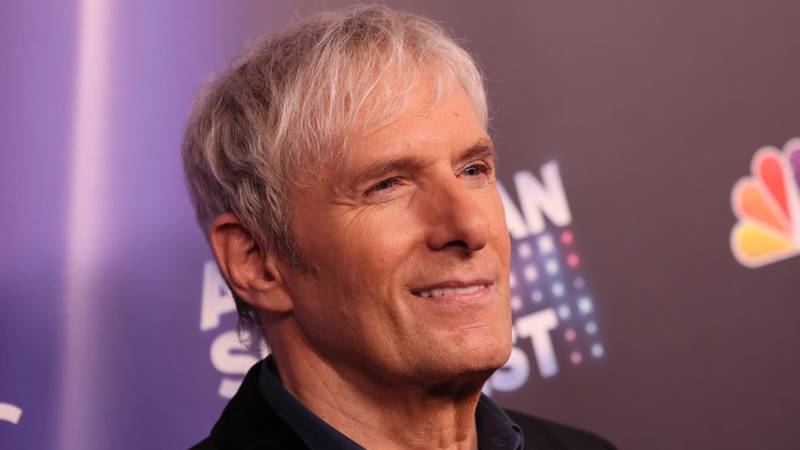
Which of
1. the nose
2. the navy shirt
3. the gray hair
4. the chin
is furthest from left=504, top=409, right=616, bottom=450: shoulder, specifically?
the gray hair

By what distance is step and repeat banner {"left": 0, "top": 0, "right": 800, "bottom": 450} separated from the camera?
220cm

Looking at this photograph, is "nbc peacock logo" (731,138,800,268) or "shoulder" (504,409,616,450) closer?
"shoulder" (504,409,616,450)

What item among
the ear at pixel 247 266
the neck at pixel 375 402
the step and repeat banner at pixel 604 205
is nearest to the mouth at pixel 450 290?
the neck at pixel 375 402

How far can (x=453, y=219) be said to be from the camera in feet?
5.41

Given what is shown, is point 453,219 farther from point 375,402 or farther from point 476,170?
point 375,402

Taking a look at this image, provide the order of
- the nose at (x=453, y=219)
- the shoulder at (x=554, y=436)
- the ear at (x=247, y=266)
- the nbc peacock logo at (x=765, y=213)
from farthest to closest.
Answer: the nbc peacock logo at (x=765, y=213)
the shoulder at (x=554, y=436)
the ear at (x=247, y=266)
the nose at (x=453, y=219)

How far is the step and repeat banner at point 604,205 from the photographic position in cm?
220

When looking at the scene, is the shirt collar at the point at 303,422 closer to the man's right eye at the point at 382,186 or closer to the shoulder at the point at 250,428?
the shoulder at the point at 250,428

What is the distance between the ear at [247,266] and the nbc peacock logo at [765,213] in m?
1.26

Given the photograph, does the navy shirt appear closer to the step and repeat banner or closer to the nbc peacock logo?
the step and repeat banner

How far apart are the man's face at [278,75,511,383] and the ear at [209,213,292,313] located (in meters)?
0.06

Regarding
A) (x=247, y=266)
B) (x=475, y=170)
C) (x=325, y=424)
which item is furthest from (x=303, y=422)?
(x=475, y=170)

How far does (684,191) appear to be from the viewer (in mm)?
2477

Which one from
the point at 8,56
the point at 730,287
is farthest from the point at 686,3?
the point at 8,56
